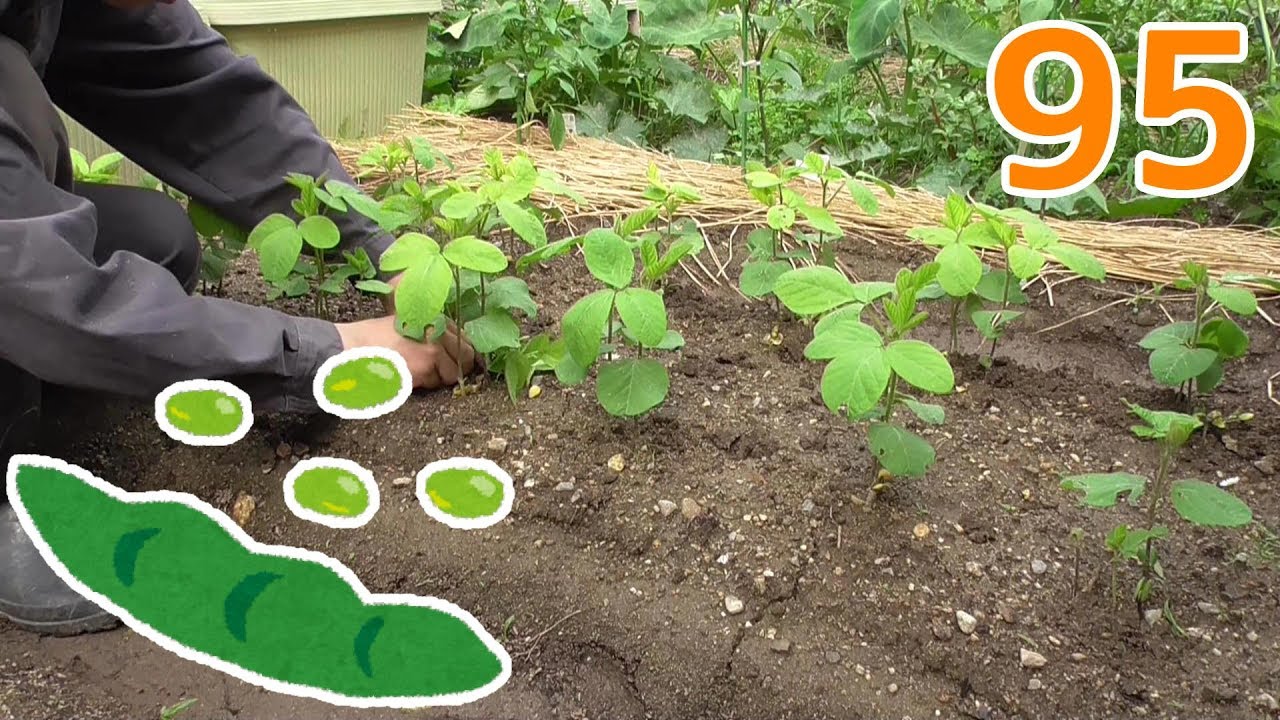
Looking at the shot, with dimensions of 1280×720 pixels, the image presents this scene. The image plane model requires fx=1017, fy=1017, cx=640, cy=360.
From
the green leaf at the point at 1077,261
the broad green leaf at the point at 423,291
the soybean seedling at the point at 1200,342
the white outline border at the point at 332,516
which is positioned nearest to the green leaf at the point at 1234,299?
the soybean seedling at the point at 1200,342

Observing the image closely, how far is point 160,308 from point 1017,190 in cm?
134

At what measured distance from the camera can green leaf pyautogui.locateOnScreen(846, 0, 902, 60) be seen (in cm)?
243

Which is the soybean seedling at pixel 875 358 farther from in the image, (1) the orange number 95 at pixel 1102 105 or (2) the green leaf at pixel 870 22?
(2) the green leaf at pixel 870 22

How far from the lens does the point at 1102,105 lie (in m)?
1.84

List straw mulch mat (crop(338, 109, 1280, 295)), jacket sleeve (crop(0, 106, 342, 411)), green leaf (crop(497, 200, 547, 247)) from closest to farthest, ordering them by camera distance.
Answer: jacket sleeve (crop(0, 106, 342, 411)) → green leaf (crop(497, 200, 547, 247)) → straw mulch mat (crop(338, 109, 1280, 295))

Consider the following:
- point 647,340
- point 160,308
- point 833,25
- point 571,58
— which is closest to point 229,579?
point 160,308

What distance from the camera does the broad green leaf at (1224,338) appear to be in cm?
149

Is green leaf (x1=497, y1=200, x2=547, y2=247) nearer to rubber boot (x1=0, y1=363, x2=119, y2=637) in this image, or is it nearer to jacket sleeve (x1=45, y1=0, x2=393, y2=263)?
jacket sleeve (x1=45, y1=0, x2=393, y2=263)

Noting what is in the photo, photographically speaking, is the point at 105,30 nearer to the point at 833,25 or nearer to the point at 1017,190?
the point at 1017,190

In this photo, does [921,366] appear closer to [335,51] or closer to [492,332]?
[492,332]

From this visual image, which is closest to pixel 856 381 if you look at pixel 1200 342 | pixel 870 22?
pixel 1200 342

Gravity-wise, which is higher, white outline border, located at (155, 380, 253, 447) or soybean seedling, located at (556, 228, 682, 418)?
soybean seedling, located at (556, 228, 682, 418)

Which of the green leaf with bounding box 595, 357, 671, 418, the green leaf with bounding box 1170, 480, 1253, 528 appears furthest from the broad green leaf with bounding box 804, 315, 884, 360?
the green leaf with bounding box 1170, 480, 1253, 528

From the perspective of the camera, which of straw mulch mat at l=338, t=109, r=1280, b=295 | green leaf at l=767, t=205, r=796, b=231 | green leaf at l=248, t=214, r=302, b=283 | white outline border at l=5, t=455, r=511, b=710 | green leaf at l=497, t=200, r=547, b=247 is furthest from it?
straw mulch mat at l=338, t=109, r=1280, b=295
